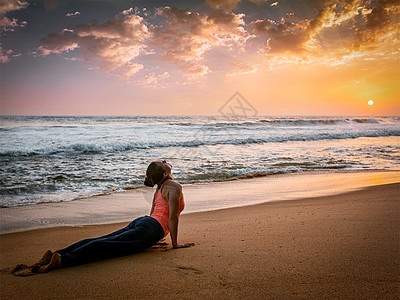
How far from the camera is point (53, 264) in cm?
267

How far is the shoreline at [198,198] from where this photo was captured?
16.4 ft

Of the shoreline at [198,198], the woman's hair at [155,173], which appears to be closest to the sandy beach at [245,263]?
the shoreline at [198,198]

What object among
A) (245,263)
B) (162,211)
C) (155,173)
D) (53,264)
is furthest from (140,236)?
(245,263)

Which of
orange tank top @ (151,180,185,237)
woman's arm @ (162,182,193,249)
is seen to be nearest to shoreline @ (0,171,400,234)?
orange tank top @ (151,180,185,237)

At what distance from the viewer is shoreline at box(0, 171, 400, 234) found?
500 cm

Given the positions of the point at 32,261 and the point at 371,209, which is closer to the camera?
the point at 32,261

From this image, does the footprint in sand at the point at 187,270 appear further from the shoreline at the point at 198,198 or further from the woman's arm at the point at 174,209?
the shoreline at the point at 198,198

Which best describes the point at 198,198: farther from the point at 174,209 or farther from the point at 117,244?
the point at 117,244

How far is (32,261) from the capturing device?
10.4 feet

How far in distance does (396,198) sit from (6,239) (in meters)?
6.95

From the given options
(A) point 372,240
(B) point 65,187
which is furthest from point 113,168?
(A) point 372,240

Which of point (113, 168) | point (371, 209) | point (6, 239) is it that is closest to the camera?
point (6, 239)

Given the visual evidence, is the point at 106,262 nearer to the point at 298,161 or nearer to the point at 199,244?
the point at 199,244

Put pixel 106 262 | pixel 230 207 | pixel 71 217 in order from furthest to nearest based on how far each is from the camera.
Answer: pixel 230 207 < pixel 71 217 < pixel 106 262
